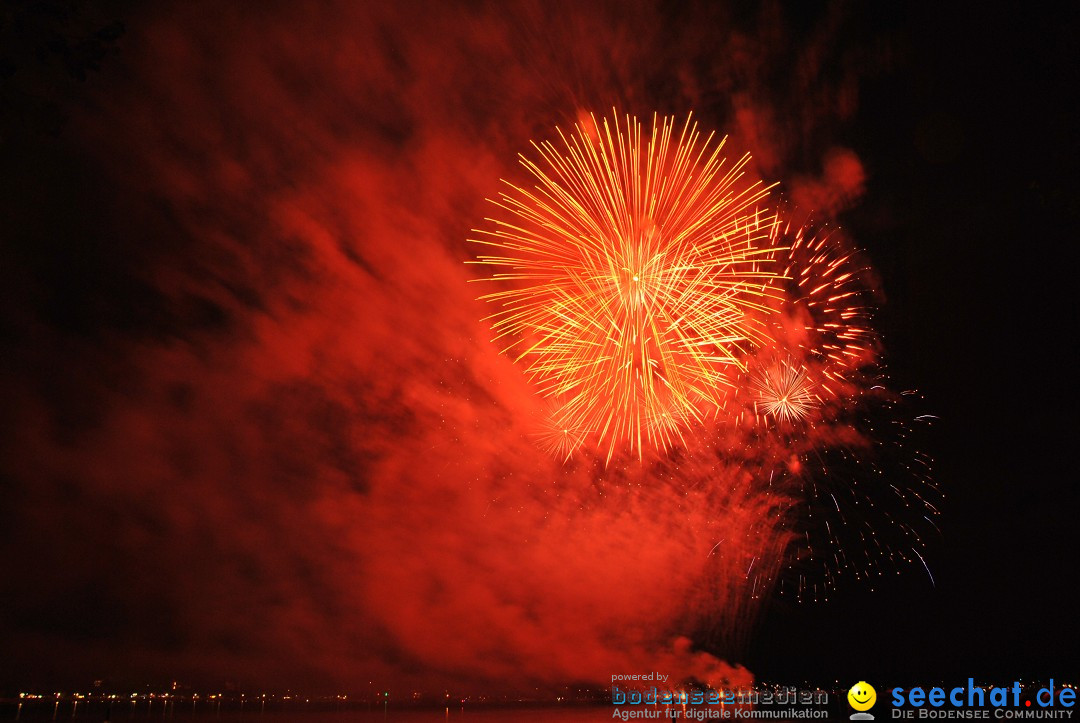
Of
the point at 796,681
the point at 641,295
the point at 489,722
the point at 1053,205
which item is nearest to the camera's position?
the point at 1053,205

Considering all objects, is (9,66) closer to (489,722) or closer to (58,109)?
(58,109)

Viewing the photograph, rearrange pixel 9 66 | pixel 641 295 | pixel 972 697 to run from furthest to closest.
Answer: pixel 972 697 < pixel 641 295 < pixel 9 66

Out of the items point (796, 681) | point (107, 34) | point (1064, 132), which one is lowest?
point (796, 681)

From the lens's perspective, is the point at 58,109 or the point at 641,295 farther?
the point at 641,295

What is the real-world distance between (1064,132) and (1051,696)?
23.5m

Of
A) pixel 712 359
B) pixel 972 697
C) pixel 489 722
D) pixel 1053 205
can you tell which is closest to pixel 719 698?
pixel 972 697

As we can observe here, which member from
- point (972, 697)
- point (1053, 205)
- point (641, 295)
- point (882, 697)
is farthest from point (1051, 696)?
point (1053, 205)

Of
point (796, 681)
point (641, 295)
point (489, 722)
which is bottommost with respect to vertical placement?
point (489, 722)

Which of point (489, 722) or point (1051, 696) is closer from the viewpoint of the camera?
point (1051, 696)

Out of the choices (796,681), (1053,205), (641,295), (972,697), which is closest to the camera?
(1053,205)

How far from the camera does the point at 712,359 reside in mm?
15953

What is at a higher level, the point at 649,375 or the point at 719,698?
the point at 649,375

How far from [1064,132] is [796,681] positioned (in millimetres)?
50285

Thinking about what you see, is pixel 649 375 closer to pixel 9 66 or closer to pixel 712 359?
pixel 712 359
